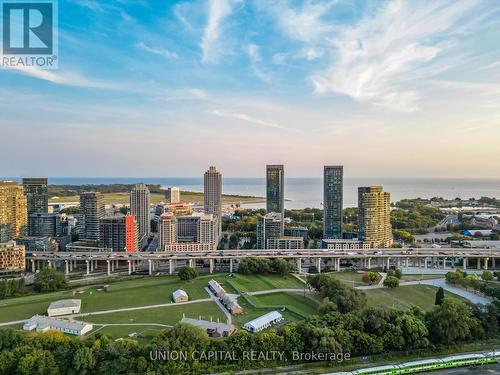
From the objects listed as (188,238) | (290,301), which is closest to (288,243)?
(188,238)

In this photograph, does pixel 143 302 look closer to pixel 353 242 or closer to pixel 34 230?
pixel 353 242

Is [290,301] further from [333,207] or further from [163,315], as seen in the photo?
[333,207]

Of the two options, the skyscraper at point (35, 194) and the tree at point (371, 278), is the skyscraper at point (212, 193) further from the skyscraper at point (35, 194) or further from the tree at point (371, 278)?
the tree at point (371, 278)

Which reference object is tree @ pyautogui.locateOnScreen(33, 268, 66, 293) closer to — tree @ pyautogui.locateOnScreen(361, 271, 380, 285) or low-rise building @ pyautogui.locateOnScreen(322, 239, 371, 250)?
tree @ pyautogui.locateOnScreen(361, 271, 380, 285)

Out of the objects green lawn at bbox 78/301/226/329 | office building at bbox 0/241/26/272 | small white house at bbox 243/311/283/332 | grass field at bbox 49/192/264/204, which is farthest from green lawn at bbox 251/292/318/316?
grass field at bbox 49/192/264/204

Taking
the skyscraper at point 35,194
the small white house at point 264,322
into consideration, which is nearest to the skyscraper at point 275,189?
the skyscraper at point 35,194

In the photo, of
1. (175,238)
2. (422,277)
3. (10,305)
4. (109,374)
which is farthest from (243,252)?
(109,374)
